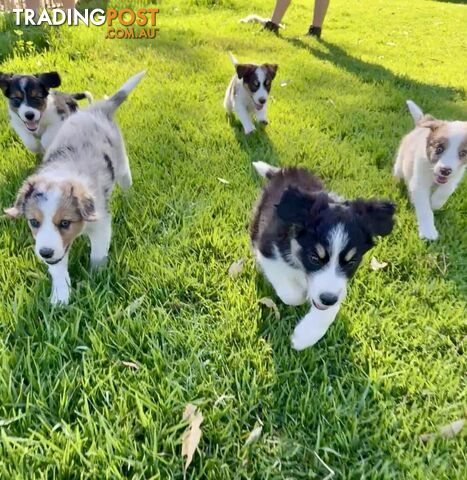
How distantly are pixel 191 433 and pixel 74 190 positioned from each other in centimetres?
141

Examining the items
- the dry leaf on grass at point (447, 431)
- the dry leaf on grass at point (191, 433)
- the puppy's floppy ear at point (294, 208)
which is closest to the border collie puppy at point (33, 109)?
the puppy's floppy ear at point (294, 208)

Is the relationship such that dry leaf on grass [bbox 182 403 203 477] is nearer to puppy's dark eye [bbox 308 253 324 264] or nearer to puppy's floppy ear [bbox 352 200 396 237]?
puppy's dark eye [bbox 308 253 324 264]

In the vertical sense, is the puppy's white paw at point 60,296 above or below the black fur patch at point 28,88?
Answer: below

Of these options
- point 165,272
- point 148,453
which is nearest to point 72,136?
point 165,272

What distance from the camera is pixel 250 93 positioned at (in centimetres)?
497

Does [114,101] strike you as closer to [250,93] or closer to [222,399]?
[250,93]

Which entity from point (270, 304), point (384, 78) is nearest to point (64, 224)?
point (270, 304)

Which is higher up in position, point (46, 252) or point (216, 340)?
point (46, 252)

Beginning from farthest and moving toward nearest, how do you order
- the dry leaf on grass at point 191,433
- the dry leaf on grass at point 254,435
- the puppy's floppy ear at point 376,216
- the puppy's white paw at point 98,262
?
the puppy's white paw at point 98,262 → the puppy's floppy ear at point 376,216 → the dry leaf on grass at point 254,435 → the dry leaf on grass at point 191,433

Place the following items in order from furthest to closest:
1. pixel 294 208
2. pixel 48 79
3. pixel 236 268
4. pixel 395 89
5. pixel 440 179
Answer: pixel 395 89
pixel 48 79
pixel 440 179
pixel 236 268
pixel 294 208

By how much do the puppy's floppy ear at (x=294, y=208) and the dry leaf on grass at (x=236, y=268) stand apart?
72 cm

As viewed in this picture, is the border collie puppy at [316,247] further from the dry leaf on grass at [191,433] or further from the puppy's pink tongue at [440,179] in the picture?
the puppy's pink tongue at [440,179]

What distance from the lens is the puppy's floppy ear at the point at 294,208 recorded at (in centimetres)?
226

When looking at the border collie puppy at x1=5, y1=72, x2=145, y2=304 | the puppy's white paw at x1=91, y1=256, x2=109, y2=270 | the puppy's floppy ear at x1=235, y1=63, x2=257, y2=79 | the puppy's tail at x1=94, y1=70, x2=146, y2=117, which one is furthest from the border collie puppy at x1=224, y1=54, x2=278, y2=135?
the puppy's white paw at x1=91, y1=256, x2=109, y2=270
